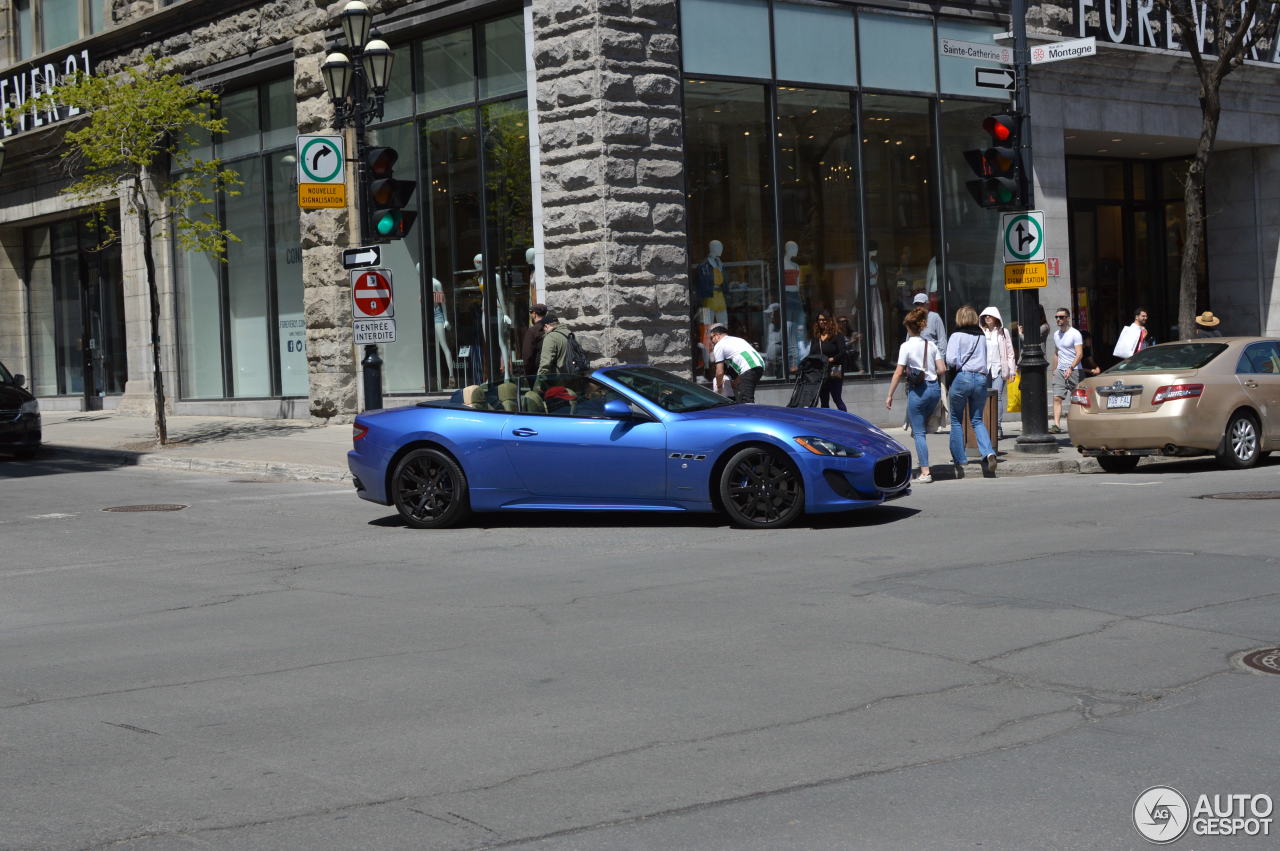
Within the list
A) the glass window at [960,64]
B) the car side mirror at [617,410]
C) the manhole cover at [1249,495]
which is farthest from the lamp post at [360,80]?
the glass window at [960,64]

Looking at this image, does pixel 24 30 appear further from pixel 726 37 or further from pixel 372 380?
pixel 372 380

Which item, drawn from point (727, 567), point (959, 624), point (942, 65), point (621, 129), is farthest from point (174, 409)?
point (959, 624)

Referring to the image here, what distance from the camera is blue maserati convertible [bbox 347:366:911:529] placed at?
12336mm

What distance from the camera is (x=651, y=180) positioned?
20.5 meters

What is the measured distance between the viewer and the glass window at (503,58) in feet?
70.6

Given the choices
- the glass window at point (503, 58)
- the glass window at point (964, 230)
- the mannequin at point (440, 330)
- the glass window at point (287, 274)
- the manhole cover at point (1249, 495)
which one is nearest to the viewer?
the manhole cover at point (1249, 495)

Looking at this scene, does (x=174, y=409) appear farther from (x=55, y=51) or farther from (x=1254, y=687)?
(x=1254, y=687)

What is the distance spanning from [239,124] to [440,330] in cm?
652

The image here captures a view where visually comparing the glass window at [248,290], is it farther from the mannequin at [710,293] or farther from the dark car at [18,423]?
the mannequin at [710,293]

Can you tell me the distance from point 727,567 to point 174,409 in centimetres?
2021

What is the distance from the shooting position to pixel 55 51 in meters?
30.6

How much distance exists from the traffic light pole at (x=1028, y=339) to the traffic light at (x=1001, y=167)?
77 mm

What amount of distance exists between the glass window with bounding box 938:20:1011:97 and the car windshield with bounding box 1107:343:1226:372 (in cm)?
809
